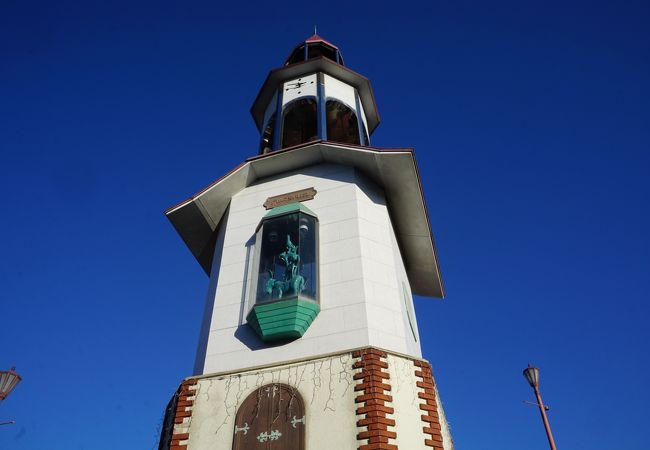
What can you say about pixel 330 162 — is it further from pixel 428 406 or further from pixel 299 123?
pixel 428 406

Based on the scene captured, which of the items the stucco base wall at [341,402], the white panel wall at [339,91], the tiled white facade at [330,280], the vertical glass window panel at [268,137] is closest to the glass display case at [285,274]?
the tiled white facade at [330,280]

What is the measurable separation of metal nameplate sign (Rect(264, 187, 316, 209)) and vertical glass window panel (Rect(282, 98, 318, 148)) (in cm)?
435

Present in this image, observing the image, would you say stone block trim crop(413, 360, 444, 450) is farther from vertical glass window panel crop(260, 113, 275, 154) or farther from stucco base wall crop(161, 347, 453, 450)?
vertical glass window panel crop(260, 113, 275, 154)

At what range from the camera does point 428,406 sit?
9.27 meters

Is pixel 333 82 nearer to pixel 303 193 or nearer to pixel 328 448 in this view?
pixel 303 193

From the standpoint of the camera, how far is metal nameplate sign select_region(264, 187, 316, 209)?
1305 centimetres

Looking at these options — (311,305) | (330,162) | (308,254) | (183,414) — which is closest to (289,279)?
(308,254)

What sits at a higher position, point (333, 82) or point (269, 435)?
point (333, 82)

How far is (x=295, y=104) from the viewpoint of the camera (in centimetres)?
1739

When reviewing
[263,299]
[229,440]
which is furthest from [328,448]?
[263,299]

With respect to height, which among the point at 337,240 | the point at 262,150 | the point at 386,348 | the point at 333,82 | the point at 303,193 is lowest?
the point at 386,348

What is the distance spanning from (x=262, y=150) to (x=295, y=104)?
178cm

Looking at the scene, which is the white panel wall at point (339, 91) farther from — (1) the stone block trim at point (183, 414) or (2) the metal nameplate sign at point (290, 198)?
(1) the stone block trim at point (183, 414)

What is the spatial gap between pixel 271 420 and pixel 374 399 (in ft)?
5.78
